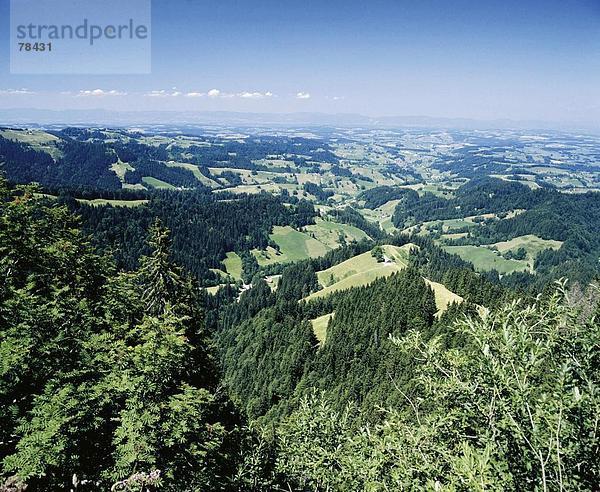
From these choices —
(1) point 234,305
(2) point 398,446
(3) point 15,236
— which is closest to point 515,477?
(2) point 398,446

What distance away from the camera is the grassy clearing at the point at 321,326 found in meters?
115

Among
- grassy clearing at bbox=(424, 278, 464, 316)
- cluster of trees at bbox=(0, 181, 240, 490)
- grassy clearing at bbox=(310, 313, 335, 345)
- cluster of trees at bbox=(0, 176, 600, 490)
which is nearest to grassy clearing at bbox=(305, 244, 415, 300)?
grassy clearing at bbox=(310, 313, 335, 345)

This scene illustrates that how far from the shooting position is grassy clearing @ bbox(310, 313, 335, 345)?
115 metres

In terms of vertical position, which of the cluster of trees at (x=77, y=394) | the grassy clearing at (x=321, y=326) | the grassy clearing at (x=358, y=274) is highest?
the cluster of trees at (x=77, y=394)

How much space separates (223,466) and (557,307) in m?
31.4

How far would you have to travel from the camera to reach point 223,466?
3212cm

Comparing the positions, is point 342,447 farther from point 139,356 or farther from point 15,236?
point 15,236

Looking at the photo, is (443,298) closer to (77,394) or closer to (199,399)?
(199,399)

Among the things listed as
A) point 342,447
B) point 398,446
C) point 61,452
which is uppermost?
point 398,446

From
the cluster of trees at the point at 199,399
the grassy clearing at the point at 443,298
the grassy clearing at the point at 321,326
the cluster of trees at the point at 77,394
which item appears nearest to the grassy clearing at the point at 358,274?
the grassy clearing at the point at 321,326

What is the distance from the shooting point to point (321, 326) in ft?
404

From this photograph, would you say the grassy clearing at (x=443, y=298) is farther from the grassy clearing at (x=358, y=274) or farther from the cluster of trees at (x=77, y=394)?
the cluster of trees at (x=77, y=394)

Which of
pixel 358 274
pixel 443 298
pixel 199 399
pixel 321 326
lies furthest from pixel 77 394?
pixel 358 274

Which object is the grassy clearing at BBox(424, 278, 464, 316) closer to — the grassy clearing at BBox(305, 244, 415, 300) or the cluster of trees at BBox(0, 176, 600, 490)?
the grassy clearing at BBox(305, 244, 415, 300)
